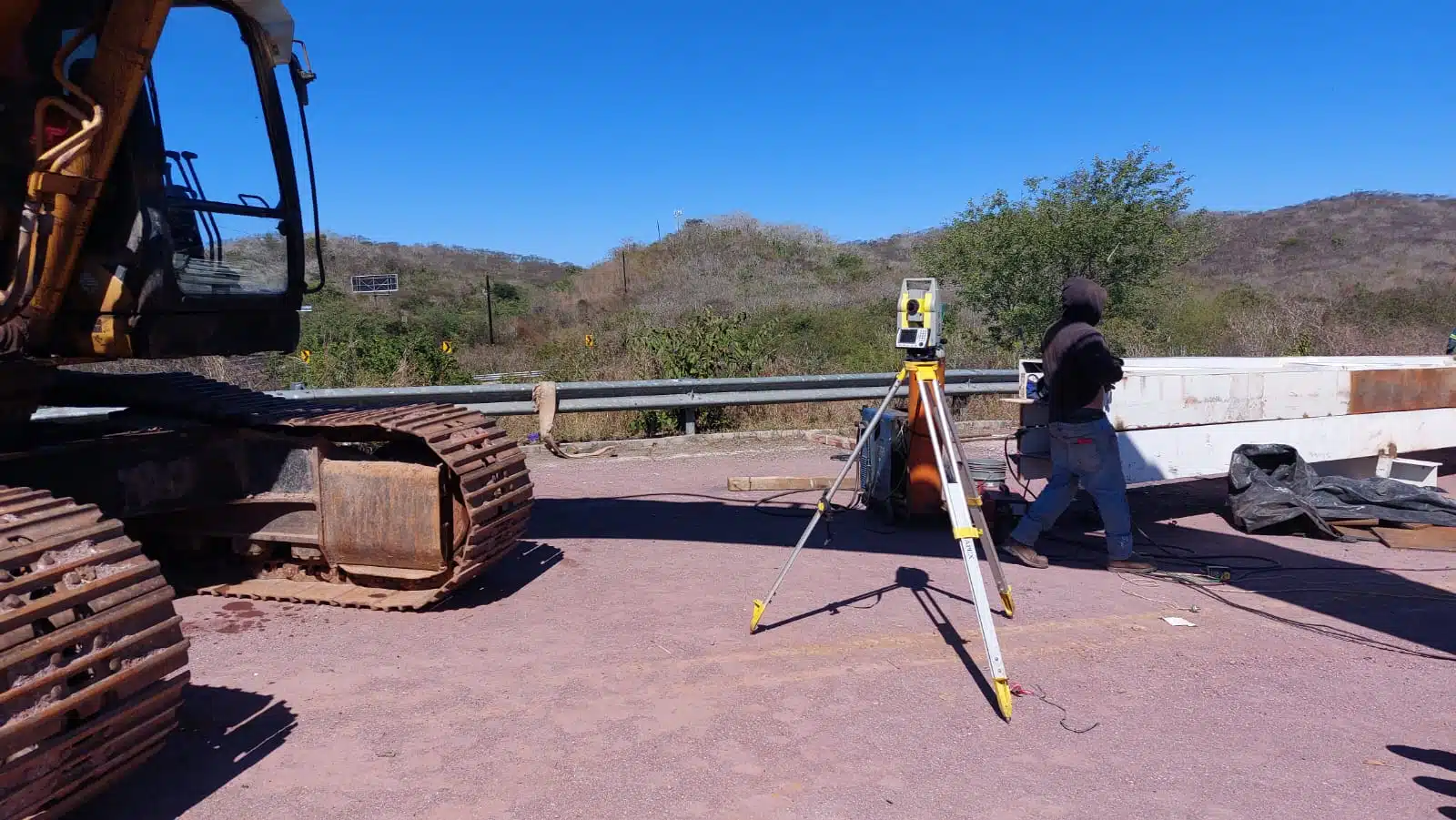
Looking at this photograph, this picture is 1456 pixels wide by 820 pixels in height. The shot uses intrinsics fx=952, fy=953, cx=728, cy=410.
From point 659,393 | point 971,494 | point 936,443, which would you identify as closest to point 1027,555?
point 971,494

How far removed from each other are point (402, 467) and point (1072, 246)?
443 inches

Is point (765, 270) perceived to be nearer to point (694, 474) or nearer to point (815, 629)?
point (694, 474)

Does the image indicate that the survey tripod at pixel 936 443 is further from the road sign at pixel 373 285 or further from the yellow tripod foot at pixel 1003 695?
the road sign at pixel 373 285

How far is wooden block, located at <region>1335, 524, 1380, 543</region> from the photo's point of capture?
650 cm

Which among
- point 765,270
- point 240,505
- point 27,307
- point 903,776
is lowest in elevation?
point 903,776

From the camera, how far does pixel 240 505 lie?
527 cm

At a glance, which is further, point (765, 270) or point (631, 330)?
point (765, 270)

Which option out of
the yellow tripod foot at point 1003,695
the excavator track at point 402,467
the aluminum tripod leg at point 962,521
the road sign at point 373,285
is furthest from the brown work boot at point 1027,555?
the road sign at point 373,285

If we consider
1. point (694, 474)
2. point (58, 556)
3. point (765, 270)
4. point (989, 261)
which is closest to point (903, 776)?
point (58, 556)

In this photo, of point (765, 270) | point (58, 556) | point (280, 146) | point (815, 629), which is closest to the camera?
point (58, 556)

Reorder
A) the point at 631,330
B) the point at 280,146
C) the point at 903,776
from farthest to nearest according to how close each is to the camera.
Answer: the point at 631,330 < the point at 280,146 < the point at 903,776

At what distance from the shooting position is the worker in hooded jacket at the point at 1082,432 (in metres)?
5.72

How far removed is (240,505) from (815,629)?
10.6 ft

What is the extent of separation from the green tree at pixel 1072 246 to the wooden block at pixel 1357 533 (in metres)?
7.57
